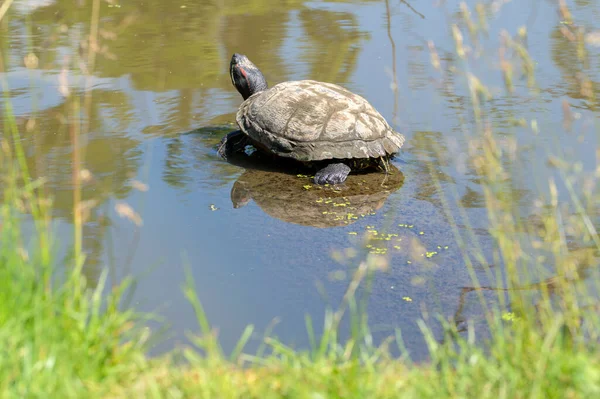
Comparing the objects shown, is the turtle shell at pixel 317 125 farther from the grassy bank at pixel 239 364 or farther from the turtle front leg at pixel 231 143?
the grassy bank at pixel 239 364

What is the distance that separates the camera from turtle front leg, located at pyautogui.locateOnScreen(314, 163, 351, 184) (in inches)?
234

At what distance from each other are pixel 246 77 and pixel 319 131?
1487 mm

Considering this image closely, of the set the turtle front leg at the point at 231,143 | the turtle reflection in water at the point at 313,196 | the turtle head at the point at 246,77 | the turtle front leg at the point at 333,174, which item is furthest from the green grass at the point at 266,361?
the turtle head at the point at 246,77

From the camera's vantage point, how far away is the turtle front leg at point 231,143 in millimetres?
6586

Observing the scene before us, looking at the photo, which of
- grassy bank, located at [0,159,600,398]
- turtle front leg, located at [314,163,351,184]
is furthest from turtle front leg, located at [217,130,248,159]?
grassy bank, located at [0,159,600,398]

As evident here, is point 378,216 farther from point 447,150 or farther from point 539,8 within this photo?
point 539,8

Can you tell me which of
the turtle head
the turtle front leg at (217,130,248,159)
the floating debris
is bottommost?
the floating debris

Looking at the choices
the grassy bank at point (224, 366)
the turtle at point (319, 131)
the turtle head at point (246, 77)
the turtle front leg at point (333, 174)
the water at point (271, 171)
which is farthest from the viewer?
the turtle head at point (246, 77)

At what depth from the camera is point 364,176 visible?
6.17 meters

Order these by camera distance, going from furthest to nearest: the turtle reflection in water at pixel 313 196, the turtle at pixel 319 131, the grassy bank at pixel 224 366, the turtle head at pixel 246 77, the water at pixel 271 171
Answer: the turtle head at pixel 246 77 < the turtle at pixel 319 131 < the turtle reflection in water at pixel 313 196 < the water at pixel 271 171 < the grassy bank at pixel 224 366

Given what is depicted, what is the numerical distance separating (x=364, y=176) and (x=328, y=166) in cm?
32

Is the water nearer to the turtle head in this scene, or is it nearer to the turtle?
the turtle

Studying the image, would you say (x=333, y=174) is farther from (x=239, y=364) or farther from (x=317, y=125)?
(x=239, y=364)

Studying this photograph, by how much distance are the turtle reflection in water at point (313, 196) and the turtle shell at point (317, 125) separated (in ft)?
0.68
